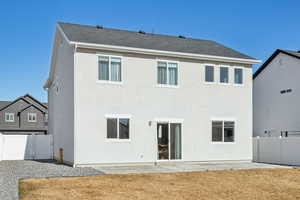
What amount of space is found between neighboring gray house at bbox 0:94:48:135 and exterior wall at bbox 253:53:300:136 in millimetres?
31948

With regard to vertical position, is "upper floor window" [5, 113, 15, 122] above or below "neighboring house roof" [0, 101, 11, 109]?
below

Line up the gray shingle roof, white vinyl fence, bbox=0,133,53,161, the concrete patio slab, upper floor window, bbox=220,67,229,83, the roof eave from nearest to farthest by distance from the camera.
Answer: the concrete patio slab, the roof eave, the gray shingle roof, upper floor window, bbox=220,67,229,83, white vinyl fence, bbox=0,133,53,161

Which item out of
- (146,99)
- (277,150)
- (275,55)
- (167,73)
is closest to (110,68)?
(146,99)

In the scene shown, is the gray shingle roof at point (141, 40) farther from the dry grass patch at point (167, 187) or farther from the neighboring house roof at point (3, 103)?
the neighboring house roof at point (3, 103)

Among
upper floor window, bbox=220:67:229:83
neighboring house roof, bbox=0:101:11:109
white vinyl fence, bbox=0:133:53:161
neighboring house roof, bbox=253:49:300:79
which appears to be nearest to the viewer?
upper floor window, bbox=220:67:229:83

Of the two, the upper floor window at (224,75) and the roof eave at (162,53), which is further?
the upper floor window at (224,75)

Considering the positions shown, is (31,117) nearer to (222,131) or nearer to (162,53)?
(162,53)

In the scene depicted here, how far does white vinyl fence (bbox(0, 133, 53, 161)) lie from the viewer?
20.9 m

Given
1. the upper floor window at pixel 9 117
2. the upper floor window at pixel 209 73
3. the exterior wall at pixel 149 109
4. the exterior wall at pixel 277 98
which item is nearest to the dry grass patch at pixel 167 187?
the exterior wall at pixel 149 109

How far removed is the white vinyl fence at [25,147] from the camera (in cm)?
2091

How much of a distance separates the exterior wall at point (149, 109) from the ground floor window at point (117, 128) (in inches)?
9.7

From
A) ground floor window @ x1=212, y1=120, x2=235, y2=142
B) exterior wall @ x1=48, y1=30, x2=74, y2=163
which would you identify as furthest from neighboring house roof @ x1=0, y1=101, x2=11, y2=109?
ground floor window @ x1=212, y1=120, x2=235, y2=142

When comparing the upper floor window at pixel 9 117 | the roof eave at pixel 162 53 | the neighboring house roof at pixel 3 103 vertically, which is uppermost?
the roof eave at pixel 162 53

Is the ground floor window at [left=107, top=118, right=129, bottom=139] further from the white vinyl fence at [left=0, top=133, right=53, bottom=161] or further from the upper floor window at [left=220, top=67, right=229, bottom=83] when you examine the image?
the white vinyl fence at [left=0, top=133, right=53, bottom=161]
